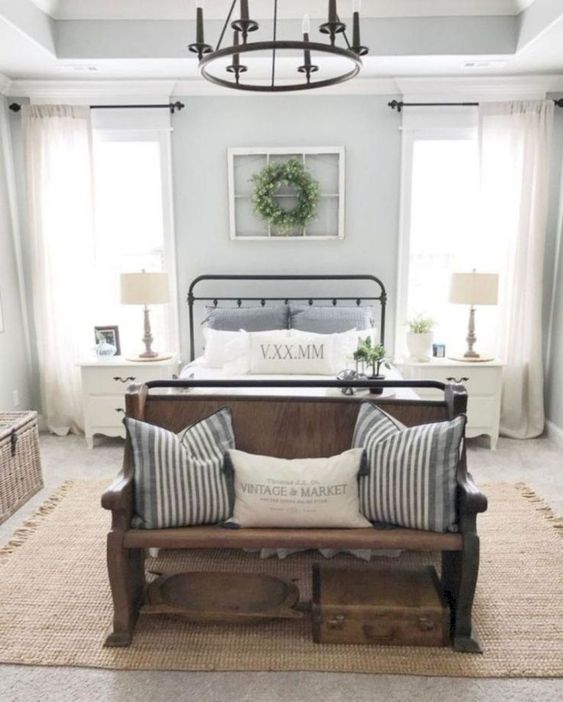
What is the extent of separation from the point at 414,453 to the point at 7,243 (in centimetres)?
354

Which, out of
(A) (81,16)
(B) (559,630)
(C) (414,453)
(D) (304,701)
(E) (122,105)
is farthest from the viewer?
(E) (122,105)

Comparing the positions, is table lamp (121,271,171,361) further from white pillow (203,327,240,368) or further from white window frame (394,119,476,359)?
white window frame (394,119,476,359)

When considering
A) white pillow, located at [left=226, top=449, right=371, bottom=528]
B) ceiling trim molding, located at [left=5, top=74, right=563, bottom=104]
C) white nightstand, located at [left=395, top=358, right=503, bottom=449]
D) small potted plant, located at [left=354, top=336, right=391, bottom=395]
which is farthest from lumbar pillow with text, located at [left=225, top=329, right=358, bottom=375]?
ceiling trim molding, located at [left=5, top=74, right=563, bottom=104]

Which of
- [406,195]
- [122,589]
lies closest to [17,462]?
[122,589]

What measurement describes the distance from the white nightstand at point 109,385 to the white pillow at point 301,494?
2078 mm

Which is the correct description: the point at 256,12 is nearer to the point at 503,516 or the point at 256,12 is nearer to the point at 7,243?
the point at 7,243

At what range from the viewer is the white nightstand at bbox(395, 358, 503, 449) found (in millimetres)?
4055

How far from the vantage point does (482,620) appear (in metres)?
2.26

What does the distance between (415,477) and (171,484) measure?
90cm

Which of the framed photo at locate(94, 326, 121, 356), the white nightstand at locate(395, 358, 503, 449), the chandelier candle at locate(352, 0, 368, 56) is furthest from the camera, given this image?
the framed photo at locate(94, 326, 121, 356)

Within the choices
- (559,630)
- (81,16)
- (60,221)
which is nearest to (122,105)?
(81,16)

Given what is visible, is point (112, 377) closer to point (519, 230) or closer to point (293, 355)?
point (293, 355)

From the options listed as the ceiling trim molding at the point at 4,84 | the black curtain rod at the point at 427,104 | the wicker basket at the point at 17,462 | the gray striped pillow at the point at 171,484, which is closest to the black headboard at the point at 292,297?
the black curtain rod at the point at 427,104

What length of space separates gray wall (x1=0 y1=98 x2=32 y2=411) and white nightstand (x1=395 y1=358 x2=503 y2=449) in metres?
2.97
